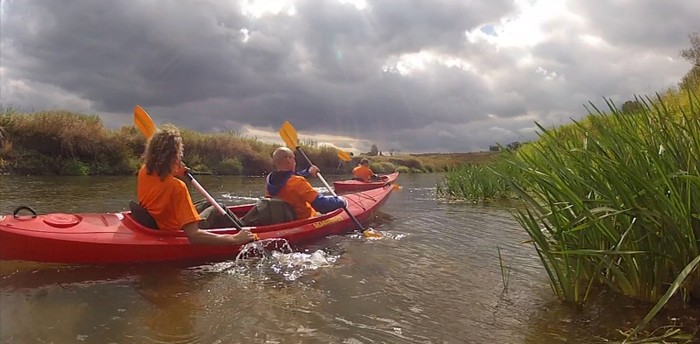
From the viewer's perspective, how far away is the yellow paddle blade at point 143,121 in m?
5.90

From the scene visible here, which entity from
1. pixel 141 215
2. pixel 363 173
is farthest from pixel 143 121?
pixel 363 173

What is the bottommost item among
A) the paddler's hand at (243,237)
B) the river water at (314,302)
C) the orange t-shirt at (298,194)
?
the river water at (314,302)

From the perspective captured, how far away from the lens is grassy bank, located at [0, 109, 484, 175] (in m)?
14.5

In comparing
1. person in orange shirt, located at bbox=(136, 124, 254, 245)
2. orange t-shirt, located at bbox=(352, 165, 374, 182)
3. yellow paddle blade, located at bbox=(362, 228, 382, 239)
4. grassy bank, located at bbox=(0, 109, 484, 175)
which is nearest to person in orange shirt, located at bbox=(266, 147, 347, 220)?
yellow paddle blade, located at bbox=(362, 228, 382, 239)

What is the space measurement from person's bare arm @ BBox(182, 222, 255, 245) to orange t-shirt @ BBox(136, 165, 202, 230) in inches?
3.1

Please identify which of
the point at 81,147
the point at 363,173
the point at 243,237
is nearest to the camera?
the point at 243,237

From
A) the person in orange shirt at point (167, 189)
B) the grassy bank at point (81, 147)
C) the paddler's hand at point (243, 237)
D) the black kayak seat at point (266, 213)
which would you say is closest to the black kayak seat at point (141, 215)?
the person in orange shirt at point (167, 189)

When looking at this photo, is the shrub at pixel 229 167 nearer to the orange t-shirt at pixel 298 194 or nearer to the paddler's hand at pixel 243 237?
the orange t-shirt at pixel 298 194

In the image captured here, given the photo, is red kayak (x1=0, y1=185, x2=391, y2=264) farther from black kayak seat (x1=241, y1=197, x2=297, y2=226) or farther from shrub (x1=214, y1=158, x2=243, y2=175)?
shrub (x1=214, y1=158, x2=243, y2=175)

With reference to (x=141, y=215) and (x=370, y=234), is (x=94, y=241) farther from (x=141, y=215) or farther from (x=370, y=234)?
(x=370, y=234)

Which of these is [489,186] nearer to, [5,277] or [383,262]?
[383,262]

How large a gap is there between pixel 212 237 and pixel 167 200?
0.56m

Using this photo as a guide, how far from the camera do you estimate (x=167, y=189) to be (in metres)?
4.33

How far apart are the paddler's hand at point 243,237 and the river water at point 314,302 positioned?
20cm
